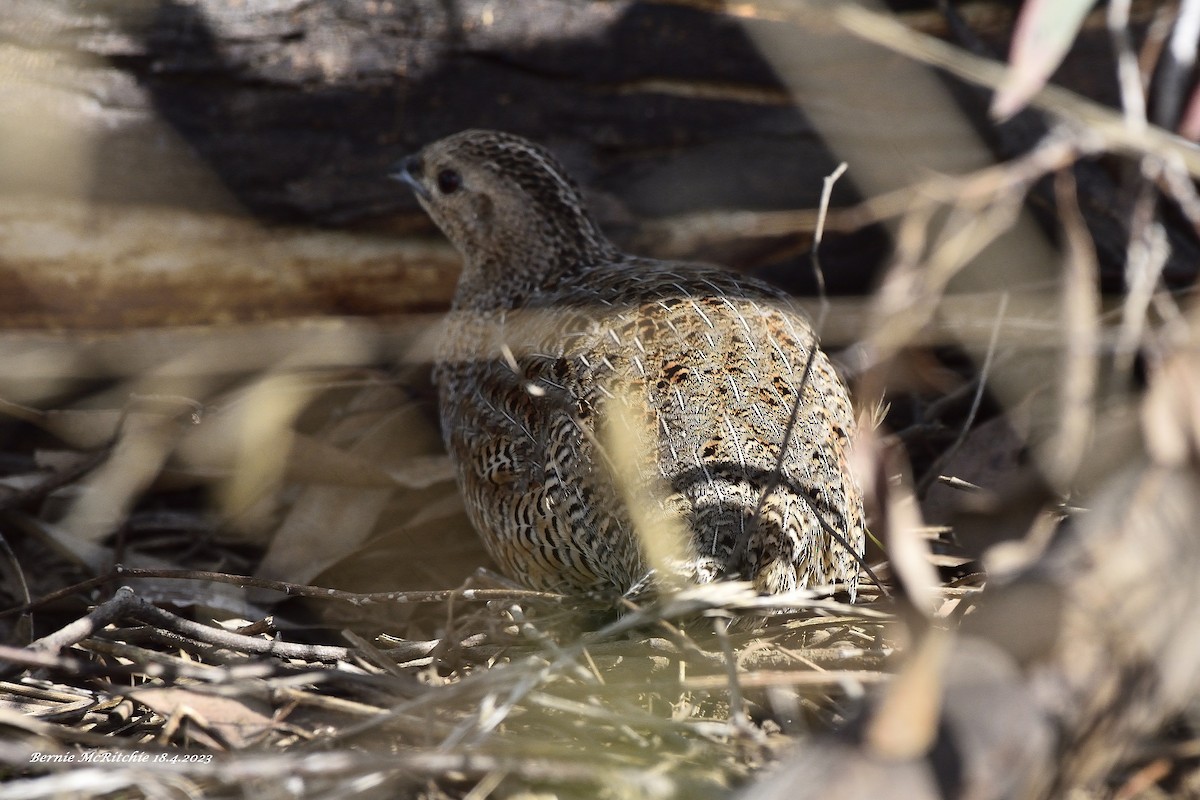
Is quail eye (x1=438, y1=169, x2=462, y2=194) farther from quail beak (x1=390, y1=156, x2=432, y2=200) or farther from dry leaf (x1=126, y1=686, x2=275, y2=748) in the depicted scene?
dry leaf (x1=126, y1=686, x2=275, y2=748)

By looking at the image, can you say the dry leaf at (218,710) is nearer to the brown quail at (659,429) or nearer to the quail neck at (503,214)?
the brown quail at (659,429)

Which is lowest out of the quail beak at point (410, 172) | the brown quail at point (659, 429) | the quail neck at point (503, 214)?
the brown quail at point (659, 429)

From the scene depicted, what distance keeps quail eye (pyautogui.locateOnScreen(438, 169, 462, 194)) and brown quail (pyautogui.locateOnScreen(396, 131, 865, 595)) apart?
172 millimetres

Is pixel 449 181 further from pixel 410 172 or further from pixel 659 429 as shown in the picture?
pixel 659 429

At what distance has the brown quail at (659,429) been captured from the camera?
282 cm

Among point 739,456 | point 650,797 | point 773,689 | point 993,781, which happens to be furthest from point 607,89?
point 993,781

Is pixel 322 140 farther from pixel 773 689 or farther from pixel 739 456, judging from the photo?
pixel 773 689

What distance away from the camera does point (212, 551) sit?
4.09m

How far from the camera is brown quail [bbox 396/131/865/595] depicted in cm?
282

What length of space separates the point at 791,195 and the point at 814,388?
4.43 feet

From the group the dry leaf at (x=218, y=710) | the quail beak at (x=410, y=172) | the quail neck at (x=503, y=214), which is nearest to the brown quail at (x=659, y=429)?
the quail neck at (x=503, y=214)

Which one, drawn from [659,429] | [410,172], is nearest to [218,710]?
[659,429]

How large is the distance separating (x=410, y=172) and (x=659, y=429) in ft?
5.52

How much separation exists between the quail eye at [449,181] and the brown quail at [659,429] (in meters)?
0.17
